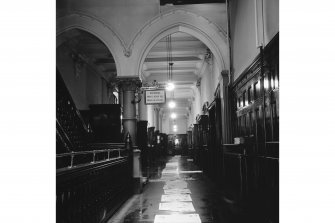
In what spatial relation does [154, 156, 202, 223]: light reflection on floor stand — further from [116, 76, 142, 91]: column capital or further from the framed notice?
the framed notice

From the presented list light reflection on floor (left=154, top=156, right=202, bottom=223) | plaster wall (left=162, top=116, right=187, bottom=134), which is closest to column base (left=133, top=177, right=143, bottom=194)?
light reflection on floor (left=154, top=156, right=202, bottom=223)

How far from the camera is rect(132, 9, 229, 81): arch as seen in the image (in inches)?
380

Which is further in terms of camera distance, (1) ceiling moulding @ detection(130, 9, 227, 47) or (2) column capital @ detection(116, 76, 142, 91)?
(2) column capital @ detection(116, 76, 142, 91)

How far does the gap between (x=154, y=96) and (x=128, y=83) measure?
7.37 ft

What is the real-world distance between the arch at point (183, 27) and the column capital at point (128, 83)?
0.26 m

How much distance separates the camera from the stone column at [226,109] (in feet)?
30.8

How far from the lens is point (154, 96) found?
1200 centimetres

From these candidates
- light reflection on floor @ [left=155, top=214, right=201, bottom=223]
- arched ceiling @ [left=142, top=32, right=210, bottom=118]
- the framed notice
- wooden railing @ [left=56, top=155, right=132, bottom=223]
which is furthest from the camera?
arched ceiling @ [left=142, top=32, right=210, bottom=118]

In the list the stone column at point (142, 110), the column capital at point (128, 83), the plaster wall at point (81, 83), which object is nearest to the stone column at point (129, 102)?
the column capital at point (128, 83)

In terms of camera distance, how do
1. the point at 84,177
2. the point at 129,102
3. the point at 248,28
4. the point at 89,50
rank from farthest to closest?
the point at 89,50
the point at 129,102
the point at 248,28
the point at 84,177

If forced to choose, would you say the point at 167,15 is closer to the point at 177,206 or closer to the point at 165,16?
the point at 165,16

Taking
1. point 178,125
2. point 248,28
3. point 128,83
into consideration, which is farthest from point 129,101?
point 178,125

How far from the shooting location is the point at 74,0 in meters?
9.57
